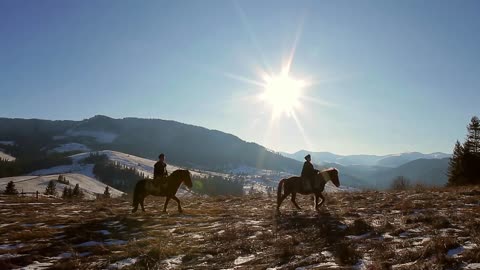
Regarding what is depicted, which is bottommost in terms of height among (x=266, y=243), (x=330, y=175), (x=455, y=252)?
(x=266, y=243)

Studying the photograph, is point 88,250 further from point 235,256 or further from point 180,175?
point 180,175

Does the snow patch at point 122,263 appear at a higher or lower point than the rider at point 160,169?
lower

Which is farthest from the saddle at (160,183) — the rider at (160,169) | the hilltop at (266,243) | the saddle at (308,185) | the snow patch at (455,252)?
the snow patch at (455,252)

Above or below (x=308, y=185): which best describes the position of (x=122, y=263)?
below

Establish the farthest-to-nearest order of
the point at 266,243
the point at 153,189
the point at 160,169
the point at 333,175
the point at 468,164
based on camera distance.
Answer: the point at 468,164
the point at 160,169
the point at 333,175
the point at 153,189
the point at 266,243

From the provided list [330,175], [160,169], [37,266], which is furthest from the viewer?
[160,169]

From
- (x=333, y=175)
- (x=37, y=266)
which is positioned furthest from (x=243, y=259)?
(x=333, y=175)

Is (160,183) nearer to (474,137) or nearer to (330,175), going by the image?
(330,175)

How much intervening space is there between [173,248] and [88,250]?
10.0 ft

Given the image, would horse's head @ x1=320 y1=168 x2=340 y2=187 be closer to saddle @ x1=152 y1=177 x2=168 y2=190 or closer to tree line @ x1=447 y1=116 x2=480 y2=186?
saddle @ x1=152 y1=177 x2=168 y2=190

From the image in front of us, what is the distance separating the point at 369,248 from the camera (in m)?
9.98

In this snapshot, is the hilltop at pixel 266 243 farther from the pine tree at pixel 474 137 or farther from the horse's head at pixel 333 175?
the pine tree at pixel 474 137

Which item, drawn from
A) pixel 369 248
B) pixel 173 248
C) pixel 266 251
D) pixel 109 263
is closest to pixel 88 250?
pixel 109 263

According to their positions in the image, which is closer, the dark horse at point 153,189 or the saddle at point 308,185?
the saddle at point 308,185
